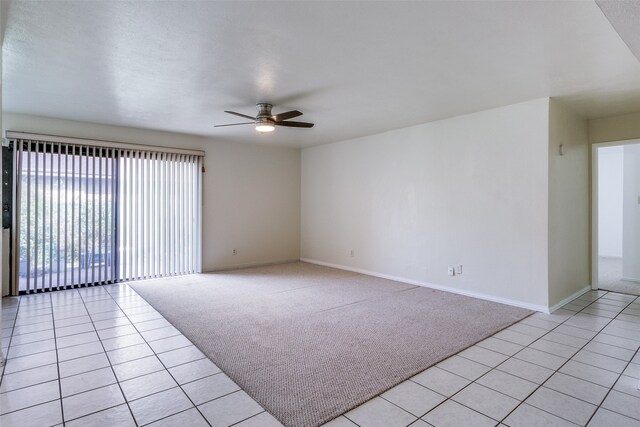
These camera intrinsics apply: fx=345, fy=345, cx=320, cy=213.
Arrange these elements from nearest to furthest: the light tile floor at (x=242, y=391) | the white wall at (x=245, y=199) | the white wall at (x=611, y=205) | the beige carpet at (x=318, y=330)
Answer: the light tile floor at (x=242, y=391), the beige carpet at (x=318, y=330), the white wall at (x=245, y=199), the white wall at (x=611, y=205)

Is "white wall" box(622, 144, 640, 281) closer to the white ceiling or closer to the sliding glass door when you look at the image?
the white ceiling

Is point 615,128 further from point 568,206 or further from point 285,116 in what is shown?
point 285,116

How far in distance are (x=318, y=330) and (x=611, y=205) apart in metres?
8.76

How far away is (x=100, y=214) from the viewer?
17.3 ft

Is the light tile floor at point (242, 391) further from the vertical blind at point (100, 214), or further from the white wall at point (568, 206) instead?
the vertical blind at point (100, 214)

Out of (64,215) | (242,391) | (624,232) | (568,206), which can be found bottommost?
(242,391)

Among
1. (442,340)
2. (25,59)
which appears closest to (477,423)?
(442,340)

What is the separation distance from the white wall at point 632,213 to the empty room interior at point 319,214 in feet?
0.13

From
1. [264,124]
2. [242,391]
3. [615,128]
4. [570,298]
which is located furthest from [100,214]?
[615,128]

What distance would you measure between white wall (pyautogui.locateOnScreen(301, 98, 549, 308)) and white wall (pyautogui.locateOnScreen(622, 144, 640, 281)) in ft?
9.77

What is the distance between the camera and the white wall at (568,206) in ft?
13.5

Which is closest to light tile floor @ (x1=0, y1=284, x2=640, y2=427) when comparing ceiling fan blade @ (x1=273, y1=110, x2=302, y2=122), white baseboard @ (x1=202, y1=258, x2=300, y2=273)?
ceiling fan blade @ (x1=273, y1=110, x2=302, y2=122)

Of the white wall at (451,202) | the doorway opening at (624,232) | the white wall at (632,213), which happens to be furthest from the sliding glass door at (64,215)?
the white wall at (632,213)

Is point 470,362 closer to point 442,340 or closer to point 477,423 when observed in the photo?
point 442,340
